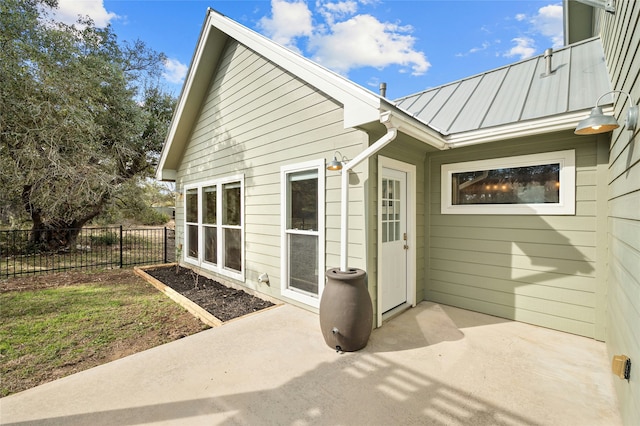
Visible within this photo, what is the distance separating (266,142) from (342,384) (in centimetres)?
350

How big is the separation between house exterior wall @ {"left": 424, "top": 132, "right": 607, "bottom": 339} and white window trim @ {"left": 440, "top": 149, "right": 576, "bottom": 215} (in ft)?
0.19

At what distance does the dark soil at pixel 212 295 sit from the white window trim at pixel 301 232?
1.82ft

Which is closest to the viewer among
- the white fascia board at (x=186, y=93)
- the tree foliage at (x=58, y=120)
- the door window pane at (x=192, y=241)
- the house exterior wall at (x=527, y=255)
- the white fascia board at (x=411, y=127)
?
the white fascia board at (x=411, y=127)

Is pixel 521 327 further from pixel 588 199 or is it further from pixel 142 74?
pixel 142 74

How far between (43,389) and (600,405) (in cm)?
427

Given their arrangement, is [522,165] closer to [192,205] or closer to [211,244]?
[211,244]

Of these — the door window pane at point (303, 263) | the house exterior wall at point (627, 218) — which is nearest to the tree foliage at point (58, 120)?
the door window pane at point (303, 263)

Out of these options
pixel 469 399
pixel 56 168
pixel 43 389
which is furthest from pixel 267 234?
pixel 56 168

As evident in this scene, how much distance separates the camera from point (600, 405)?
2068 mm

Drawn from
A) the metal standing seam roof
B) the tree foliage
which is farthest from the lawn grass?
the metal standing seam roof

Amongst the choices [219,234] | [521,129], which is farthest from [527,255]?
[219,234]

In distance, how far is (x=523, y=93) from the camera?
12.5 ft

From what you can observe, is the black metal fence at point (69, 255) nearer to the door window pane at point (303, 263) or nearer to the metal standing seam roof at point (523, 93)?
the door window pane at point (303, 263)

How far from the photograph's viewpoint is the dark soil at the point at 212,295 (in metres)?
4.08
